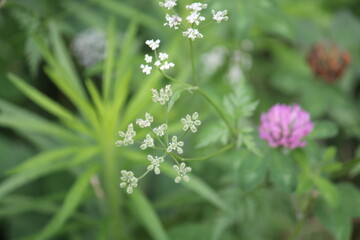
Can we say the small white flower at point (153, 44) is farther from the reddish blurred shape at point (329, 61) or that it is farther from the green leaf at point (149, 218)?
the reddish blurred shape at point (329, 61)

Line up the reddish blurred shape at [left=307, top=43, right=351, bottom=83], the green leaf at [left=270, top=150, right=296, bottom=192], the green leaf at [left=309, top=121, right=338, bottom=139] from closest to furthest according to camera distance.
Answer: the green leaf at [left=270, top=150, right=296, bottom=192] < the green leaf at [left=309, top=121, right=338, bottom=139] < the reddish blurred shape at [left=307, top=43, right=351, bottom=83]

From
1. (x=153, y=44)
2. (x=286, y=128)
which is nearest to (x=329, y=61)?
(x=286, y=128)

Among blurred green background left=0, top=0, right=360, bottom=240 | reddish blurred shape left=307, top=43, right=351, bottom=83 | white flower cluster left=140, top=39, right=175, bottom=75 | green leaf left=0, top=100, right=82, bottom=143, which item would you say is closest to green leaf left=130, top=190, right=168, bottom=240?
blurred green background left=0, top=0, right=360, bottom=240

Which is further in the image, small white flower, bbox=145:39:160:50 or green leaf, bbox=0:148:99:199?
green leaf, bbox=0:148:99:199

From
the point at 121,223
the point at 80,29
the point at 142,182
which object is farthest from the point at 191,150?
the point at 80,29

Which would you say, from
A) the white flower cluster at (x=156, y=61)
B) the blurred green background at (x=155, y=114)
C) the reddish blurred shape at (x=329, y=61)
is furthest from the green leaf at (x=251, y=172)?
the reddish blurred shape at (x=329, y=61)

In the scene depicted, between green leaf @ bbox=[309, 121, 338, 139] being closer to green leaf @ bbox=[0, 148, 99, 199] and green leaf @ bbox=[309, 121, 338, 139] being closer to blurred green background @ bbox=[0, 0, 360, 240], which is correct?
blurred green background @ bbox=[0, 0, 360, 240]

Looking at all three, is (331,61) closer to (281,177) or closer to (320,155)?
(320,155)

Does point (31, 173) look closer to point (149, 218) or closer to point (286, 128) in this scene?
point (149, 218)
